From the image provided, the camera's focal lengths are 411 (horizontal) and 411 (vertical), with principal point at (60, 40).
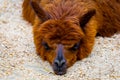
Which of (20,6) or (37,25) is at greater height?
(37,25)

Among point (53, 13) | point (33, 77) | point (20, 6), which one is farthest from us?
point (20, 6)

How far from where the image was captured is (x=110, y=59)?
20.4 ft

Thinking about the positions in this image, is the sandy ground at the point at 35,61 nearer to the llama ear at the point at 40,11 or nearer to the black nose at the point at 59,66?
the black nose at the point at 59,66

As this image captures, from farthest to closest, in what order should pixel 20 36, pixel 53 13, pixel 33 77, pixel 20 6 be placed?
pixel 20 6 → pixel 20 36 → pixel 53 13 → pixel 33 77

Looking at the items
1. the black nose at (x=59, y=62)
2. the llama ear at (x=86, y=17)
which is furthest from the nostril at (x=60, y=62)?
the llama ear at (x=86, y=17)

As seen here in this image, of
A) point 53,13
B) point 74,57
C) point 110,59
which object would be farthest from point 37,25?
point 110,59

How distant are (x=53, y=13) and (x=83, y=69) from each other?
94 cm

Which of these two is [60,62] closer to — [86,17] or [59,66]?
[59,66]

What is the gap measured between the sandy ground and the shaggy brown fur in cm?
15

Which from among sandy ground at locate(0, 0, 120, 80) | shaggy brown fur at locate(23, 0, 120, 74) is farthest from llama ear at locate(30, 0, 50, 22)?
sandy ground at locate(0, 0, 120, 80)

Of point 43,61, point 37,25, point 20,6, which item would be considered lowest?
point 20,6

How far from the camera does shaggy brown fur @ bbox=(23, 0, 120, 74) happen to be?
229 inches

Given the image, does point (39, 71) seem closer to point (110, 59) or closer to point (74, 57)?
point (74, 57)

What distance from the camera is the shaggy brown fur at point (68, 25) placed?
5.82 m
